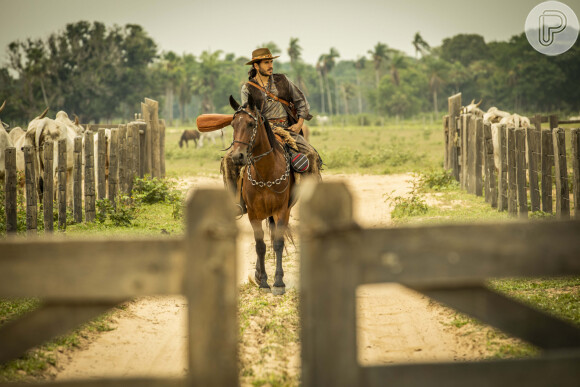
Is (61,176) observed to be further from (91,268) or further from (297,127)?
(91,268)

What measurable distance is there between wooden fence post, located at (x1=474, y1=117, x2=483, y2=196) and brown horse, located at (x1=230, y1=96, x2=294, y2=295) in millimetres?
7677

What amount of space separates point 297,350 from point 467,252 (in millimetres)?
3361

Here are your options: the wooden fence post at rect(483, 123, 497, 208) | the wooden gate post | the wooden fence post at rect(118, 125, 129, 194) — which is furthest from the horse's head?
Answer: the wooden fence post at rect(483, 123, 497, 208)

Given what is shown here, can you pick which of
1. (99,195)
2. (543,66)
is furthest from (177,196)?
(543,66)

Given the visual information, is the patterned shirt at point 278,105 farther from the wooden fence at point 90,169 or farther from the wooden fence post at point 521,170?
the wooden fence post at point 521,170

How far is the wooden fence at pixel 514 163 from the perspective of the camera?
34.9 feet

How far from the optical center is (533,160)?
1161 centimetres

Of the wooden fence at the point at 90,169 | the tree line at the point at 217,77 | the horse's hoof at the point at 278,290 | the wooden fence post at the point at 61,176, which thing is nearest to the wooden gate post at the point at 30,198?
the wooden fence at the point at 90,169

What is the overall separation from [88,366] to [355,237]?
144 inches

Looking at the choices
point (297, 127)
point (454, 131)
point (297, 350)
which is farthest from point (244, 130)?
point (454, 131)

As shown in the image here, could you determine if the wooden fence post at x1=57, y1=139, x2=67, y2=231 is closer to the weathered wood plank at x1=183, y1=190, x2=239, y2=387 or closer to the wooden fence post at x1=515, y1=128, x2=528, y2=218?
the wooden fence post at x1=515, y1=128, x2=528, y2=218

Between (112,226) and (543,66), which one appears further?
(543,66)

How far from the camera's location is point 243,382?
16.7 feet

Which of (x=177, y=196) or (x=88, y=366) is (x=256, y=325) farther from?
(x=177, y=196)
